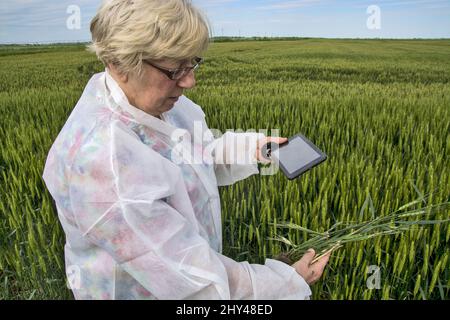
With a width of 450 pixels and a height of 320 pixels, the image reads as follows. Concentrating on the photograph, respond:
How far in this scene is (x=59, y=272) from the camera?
1621 millimetres

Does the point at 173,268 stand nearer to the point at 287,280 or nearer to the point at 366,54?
the point at 287,280

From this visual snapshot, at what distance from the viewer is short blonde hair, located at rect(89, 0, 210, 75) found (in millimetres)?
966

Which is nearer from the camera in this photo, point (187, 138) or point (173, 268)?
point (173, 268)

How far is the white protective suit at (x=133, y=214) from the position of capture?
95 centimetres

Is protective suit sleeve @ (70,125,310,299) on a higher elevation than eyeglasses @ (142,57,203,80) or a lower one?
lower

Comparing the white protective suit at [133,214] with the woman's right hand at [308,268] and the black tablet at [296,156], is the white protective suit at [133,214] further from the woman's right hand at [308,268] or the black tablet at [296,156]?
the black tablet at [296,156]

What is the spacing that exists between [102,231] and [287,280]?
44cm

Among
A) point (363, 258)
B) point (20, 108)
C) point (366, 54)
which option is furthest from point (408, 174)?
point (366, 54)

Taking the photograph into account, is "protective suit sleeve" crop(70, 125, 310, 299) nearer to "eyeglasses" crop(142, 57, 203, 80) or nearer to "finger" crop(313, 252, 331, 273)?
"eyeglasses" crop(142, 57, 203, 80)

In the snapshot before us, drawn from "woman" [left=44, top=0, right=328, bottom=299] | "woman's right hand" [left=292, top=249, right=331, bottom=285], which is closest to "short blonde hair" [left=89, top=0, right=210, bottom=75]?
"woman" [left=44, top=0, right=328, bottom=299]

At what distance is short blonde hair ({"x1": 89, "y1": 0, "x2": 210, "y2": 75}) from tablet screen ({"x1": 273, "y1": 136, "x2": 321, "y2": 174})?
49 cm

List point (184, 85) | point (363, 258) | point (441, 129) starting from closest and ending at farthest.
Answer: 1. point (184, 85)
2. point (363, 258)
3. point (441, 129)

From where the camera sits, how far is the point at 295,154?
1.39 meters

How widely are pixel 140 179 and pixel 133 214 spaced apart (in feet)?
0.24
